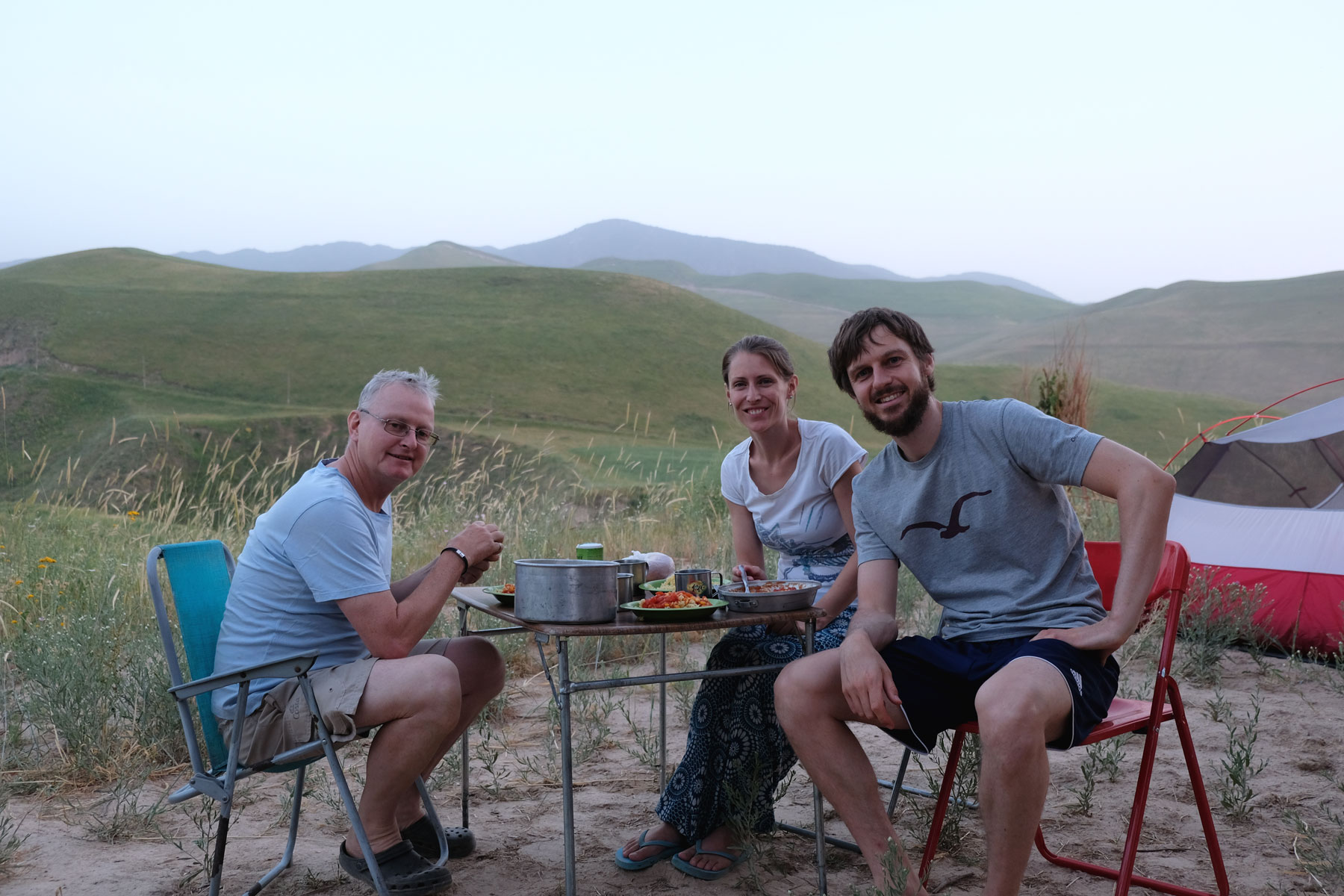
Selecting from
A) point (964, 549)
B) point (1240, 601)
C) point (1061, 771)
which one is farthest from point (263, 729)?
point (1240, 601)

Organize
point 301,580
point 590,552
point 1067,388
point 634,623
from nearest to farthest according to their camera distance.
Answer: point 634,623, point 301,580, point 590,552, point 1067,388

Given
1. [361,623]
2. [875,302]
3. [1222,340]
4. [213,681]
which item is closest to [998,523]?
[361,623]

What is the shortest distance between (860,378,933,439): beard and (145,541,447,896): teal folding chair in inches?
60.3

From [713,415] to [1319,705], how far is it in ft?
107

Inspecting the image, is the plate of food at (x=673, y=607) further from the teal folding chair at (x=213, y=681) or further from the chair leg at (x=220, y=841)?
the chair leg at (x=220, y=841)

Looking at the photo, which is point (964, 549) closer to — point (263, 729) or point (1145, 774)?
point (1145, 774)

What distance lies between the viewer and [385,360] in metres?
38.8

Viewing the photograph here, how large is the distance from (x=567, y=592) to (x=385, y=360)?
124ft

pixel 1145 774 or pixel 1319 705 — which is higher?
pixel 1145 774

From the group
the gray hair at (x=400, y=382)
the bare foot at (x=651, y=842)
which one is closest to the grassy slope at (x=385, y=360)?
the bare foot at (x=651, y=842)

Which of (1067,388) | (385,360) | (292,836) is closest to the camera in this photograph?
(292,836)

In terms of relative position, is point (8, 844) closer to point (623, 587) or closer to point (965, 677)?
point (623, 587)

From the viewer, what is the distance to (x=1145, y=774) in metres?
2.50

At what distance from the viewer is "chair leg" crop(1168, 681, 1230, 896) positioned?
2.64 metres
